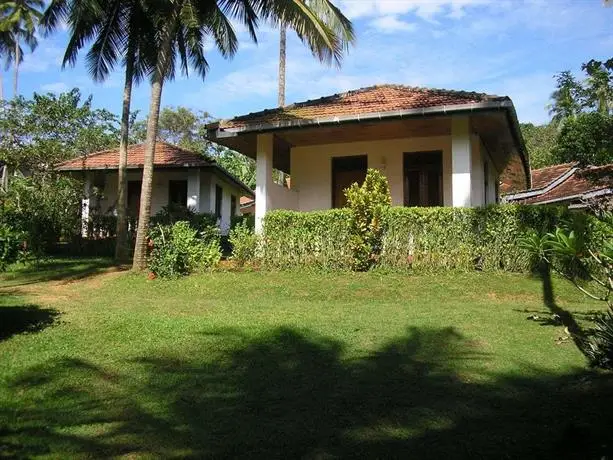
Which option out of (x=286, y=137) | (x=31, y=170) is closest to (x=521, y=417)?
(x=286, y=137)

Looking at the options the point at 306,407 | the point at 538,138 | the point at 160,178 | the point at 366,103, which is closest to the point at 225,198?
the point at 160,178

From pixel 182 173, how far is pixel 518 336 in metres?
16.4

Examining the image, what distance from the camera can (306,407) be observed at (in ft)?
15.5

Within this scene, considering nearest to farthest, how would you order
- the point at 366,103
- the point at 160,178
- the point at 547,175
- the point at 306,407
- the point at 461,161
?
the point at 306,407 < the point at 461,161 < the point at 366,103 < the point at 160,178 < the point at 547,175

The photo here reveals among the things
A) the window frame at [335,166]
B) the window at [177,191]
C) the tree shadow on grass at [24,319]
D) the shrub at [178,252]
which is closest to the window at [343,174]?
the window frame at [335,166]

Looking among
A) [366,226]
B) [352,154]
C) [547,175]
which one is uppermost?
[547,175]

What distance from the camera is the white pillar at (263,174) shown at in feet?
45.6

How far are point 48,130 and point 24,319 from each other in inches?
751

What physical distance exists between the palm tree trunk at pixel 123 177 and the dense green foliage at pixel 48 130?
21.9 ft

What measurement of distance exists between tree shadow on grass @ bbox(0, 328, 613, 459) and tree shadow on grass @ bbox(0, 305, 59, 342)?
5.52 ft

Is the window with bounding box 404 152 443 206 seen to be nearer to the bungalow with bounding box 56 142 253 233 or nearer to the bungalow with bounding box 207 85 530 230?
Answer: the bungalow with bounding box 207 85 530 230

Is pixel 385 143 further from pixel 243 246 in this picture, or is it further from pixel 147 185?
pixel 147 185

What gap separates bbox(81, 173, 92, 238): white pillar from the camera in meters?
18.7

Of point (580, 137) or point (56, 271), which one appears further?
point (56, 271)
